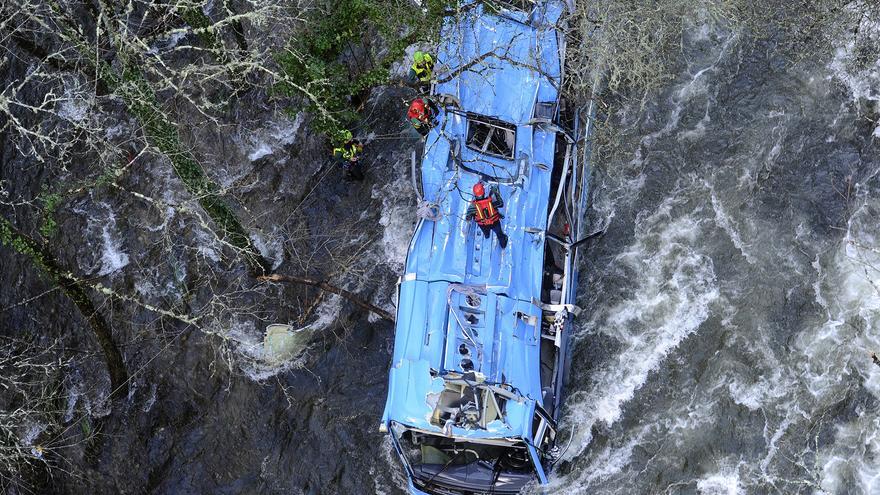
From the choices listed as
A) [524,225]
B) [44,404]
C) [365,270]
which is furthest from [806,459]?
[44,404]

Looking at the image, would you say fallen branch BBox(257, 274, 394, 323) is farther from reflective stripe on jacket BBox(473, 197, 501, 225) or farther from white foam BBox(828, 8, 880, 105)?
white foam BBox(828, 8, 880, 105)

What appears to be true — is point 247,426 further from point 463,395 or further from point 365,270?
point 463,395

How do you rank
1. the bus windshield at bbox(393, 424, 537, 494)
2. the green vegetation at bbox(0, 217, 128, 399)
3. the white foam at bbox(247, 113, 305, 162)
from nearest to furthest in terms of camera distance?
the bus windshield at bbox(393, 424, 537, 494), the green vegetation at bbox(0, 217, 128, 399), the white foam at bbox(247, 113, 305, 162)

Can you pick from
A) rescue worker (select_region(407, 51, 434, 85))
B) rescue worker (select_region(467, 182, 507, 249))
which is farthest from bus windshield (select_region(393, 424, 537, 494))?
rescue worker (select_region(407, 51, 434, 85))

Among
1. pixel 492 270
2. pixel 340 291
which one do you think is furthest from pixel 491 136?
pixel 340 291

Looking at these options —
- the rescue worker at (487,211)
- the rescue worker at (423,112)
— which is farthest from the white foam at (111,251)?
the rescue worker at (487,211)

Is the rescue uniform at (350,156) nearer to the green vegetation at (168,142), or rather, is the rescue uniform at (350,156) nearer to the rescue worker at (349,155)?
the rescue worker at (349,155)
